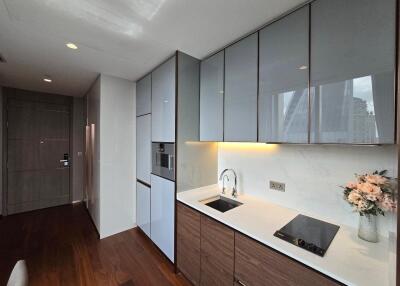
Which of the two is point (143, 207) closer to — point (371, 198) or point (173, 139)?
point (173, 139)

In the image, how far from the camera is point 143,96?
2.71 meters

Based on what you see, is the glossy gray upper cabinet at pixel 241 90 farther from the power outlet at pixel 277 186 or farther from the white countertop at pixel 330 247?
the white countertop at pixel 330 247

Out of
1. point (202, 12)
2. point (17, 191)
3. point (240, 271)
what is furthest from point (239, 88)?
point (17, 191)

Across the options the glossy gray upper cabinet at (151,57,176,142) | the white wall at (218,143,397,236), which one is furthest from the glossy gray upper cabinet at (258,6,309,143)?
the glossy gray upper cabinet at (151,57,176,142)

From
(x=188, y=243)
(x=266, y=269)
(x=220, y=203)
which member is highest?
(x=220, y=203)

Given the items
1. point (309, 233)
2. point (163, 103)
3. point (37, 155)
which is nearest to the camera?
point (309, 233)

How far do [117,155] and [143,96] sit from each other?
1.01 m

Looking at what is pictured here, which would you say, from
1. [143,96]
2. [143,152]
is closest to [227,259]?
[143,152]

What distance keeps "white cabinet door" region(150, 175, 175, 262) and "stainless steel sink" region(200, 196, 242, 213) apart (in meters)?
0.42

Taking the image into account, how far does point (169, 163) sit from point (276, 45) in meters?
1.59

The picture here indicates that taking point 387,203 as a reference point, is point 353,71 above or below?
above

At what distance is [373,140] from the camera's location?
101 cm

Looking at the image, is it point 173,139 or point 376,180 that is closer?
point 376,180

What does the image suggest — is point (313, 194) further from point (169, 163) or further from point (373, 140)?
point (169, 163)
